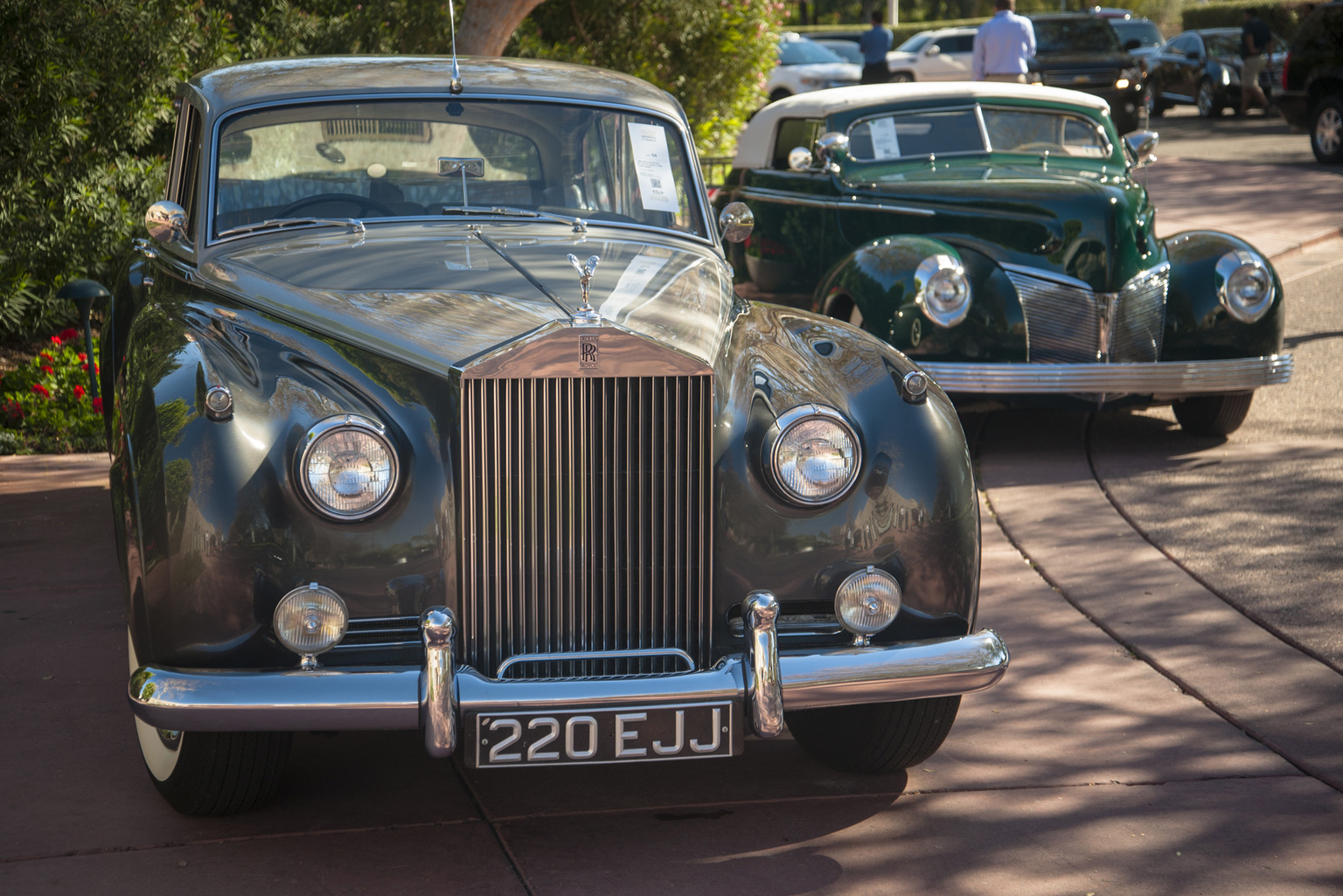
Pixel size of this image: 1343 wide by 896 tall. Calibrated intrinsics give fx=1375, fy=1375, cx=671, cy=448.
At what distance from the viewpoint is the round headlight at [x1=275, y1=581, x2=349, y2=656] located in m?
2.91

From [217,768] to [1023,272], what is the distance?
4921 mm

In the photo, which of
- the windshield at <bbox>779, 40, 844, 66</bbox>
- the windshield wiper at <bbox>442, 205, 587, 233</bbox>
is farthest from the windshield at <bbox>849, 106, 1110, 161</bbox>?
the windshield at <bbox>779, 40, 844, 66</bbox>

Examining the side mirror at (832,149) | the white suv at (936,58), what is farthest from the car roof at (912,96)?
the white suv at (936,58)

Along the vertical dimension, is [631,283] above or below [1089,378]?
above

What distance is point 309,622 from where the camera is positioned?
2910 millimetres

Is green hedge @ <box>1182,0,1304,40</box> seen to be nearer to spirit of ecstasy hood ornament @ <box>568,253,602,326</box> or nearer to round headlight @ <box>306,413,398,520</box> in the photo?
spirit of ecstasy hood ornament @ <box>568,253,602,326</box>

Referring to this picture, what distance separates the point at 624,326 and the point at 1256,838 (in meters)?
1.96

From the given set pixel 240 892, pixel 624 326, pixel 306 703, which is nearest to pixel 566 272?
pixel 624 326

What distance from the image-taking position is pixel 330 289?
11.6 feet

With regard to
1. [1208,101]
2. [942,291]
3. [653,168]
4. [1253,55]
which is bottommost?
[942,291]

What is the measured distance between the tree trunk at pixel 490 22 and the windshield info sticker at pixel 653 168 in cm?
436

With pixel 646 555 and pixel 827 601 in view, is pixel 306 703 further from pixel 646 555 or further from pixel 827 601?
pixel 827 601

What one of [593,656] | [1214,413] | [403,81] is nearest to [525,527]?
[593,656]

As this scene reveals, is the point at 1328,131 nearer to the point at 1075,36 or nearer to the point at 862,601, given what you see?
the point at 1075,36
